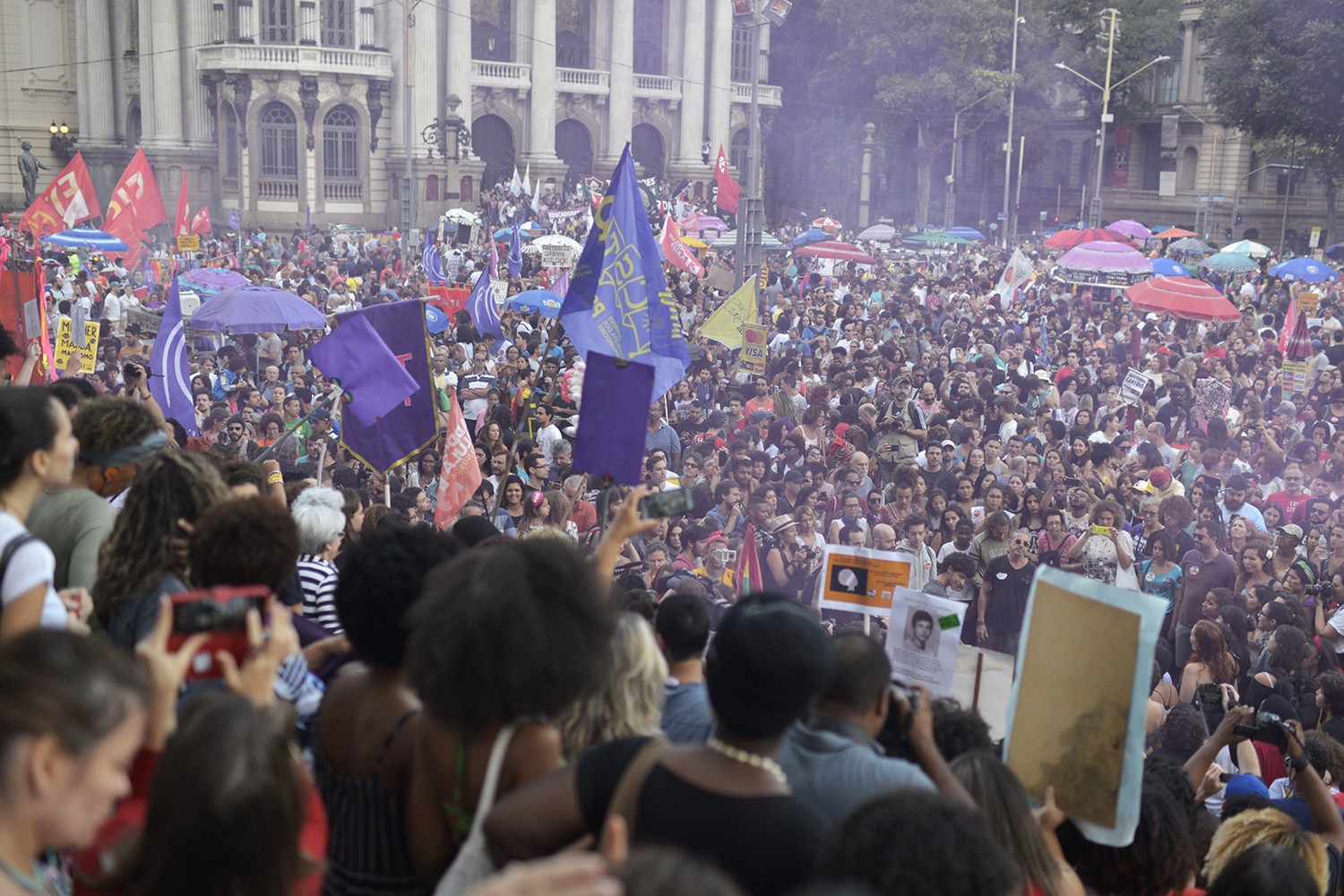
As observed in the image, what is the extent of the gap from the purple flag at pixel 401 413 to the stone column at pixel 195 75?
4221 centimetres

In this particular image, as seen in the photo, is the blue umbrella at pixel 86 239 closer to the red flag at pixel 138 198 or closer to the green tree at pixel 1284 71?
the red flag at pixel 138 198

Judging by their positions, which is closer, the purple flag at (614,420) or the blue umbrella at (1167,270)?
the purple flag at (614,420)

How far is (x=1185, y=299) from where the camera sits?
16.2 m

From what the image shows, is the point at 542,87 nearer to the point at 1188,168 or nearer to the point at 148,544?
the point at 1188,168

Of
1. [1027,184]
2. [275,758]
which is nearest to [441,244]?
[275,758]

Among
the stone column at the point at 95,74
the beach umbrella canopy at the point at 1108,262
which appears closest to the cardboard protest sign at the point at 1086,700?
the beach umbrella canopy at the point at 1108,262

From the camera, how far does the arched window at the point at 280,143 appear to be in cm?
4438

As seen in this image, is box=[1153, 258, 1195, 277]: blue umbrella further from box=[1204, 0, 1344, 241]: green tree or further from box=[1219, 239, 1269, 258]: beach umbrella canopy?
box=[1204, 0, 1344, 241]: green tree

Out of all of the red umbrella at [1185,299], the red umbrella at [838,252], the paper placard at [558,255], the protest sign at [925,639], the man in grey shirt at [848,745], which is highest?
the red umbrella at [838,252]

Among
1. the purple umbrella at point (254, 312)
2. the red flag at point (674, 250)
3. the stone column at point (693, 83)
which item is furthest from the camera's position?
the stone column at point (693, 83)

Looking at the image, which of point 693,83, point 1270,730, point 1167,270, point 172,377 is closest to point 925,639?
point 1270,730

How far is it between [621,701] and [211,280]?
16.9 m

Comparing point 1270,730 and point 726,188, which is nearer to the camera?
point 1270,730

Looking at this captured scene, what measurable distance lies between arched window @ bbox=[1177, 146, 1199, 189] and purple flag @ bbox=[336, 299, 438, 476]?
56.6 m
